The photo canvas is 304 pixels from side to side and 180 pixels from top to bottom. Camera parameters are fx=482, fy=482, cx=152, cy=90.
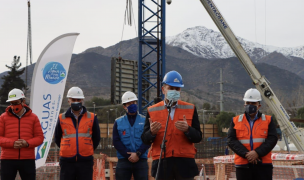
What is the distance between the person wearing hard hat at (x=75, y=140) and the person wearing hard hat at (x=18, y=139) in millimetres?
491

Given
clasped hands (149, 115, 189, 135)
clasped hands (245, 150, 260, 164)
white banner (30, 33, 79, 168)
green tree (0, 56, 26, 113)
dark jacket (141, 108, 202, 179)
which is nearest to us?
clasped hands (149, 115, 189, 135)

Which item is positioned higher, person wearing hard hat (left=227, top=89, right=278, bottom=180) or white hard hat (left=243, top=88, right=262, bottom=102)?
white hard hat (left=243, top=88, right=262, bottom=102)

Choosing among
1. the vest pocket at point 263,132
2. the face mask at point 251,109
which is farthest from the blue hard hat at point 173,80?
the vest pocket at point 263,132

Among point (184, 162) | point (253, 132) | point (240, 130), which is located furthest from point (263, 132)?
point (184, 162)

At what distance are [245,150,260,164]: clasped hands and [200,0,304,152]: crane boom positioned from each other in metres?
13.6

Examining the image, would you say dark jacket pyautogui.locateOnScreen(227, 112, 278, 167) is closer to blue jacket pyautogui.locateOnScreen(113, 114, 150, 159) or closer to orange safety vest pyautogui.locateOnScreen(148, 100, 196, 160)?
orange safety vest pyautogui.locateOnScreen(148, 100, 196, 160)

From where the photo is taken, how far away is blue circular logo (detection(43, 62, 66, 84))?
12.4 metres

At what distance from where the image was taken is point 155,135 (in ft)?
17.5

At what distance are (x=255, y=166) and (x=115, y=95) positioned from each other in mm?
18252

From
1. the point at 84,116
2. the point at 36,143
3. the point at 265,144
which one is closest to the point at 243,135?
the point at 265,144

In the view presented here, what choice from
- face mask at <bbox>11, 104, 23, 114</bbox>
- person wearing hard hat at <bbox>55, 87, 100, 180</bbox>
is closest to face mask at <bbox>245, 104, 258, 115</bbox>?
person wearing hard hat at <bbox>55, 87, 100, 180</bbox>

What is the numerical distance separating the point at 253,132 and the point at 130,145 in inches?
81.9

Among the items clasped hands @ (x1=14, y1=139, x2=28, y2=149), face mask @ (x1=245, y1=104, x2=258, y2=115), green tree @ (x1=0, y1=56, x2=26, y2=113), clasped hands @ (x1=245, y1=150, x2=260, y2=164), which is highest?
green tree @ (x1=0, y1=56, x2=26, y2=113)

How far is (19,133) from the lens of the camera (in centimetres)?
757
